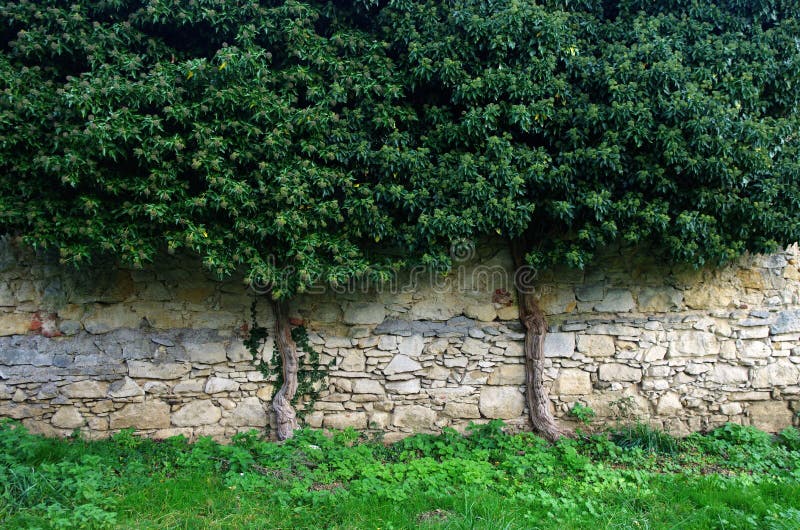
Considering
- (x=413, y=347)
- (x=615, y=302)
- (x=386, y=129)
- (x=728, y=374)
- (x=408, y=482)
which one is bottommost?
(x=408, y=482)

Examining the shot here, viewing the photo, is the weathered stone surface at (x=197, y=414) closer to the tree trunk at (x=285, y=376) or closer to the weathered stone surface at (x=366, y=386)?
the tree trunk at (x=285, y=376)

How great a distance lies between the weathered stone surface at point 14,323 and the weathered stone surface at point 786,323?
7.03m

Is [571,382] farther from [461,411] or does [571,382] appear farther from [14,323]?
[14,323]

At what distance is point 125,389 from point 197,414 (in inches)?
26.2

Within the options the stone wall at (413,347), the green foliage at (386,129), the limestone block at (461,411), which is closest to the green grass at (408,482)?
the limestone block at (461,411)

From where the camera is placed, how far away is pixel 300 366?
457 centimetres

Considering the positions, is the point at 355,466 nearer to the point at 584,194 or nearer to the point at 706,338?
the point at 584,194

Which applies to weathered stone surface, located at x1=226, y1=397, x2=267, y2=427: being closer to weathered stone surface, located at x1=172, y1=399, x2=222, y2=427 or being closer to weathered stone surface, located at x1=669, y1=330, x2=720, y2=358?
weathered stone surface, located at x1=172, y1=399, x2=222, y2=427

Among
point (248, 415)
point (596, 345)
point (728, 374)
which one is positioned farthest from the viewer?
point (728, 374)

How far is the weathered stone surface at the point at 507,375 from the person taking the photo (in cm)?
470

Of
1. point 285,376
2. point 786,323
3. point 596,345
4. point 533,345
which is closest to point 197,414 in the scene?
point 285,376

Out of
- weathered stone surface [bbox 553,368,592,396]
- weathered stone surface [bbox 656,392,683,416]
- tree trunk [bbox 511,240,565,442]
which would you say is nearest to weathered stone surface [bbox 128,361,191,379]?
tree trunk [bbox 511,240,565,442]

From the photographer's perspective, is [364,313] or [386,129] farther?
[364,313]

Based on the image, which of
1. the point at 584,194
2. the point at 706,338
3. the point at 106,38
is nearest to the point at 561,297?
the point at 584,194
